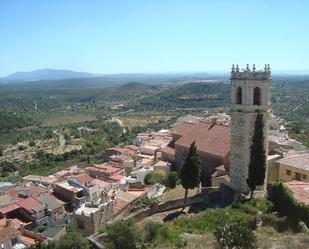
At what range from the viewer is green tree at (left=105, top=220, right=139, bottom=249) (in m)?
20.2

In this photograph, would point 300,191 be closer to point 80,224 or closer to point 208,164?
point 208,164

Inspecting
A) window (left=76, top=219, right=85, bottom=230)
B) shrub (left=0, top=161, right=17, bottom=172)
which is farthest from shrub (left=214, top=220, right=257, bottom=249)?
shrub (left=0, top=161, right=17, bottom=172)

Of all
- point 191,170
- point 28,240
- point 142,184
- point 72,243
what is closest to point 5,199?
point 28,240

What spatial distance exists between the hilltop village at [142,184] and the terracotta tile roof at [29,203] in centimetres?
9

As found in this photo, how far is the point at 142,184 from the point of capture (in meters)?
40.2

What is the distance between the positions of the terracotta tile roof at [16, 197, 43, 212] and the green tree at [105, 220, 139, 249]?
765 inches

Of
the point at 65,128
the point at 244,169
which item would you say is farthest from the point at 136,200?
the point at 65,128

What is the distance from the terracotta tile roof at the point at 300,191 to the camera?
2225cm

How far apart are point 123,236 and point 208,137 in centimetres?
2002

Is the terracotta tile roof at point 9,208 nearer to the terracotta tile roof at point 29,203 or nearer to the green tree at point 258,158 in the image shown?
the terracotta tile roof at point 29,203

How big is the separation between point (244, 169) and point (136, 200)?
9836 mm

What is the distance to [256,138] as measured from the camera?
25953mm

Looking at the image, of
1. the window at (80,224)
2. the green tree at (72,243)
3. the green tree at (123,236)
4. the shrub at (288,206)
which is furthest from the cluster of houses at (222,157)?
the green tree at (72,243)

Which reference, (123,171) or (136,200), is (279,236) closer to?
(136,200)
